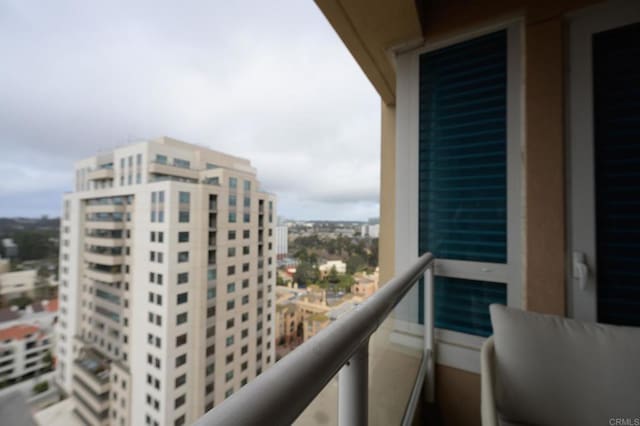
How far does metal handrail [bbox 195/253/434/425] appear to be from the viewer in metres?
0.24

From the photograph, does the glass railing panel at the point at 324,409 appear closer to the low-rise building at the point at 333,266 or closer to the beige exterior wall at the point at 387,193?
the low-rise building at the point at 333,266

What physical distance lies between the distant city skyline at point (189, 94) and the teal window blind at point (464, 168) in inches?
34.3

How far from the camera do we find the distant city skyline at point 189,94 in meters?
1.00

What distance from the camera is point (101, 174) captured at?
1.45 metres

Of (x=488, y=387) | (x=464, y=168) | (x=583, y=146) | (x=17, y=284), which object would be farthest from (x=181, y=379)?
(x=583, y=146)

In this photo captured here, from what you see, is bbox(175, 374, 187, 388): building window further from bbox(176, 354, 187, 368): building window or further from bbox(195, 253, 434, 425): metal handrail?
bbox(195, 253, 434, 425): metal handrail

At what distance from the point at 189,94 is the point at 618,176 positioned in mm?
3032

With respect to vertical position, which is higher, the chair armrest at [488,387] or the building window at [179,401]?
the chair armrest at [488,387]

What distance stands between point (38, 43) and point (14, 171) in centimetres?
62

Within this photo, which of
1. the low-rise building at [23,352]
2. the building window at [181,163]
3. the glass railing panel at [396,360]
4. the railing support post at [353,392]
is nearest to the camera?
the railing support post at [353,392]

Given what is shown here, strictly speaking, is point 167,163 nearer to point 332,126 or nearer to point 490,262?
point 490,262

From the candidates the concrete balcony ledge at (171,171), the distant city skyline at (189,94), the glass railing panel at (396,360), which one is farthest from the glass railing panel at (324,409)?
the concrete balcony ledge at (171,171)

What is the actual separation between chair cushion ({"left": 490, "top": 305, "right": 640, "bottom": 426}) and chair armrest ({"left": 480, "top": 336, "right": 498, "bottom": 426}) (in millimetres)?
37

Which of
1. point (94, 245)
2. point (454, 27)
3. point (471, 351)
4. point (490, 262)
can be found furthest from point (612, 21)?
point (94, 245)
